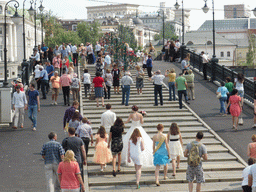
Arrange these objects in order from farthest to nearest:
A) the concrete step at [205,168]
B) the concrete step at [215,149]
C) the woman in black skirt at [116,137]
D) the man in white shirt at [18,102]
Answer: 1. the man in white shirt at [18,102]
2. the concrete step at [215,149]
3. the concrete step at [205,168]
4. the woman in black skirt at [116,137]

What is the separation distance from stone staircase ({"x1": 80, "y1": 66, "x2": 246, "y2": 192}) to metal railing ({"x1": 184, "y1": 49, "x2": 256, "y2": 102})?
381 centimetres

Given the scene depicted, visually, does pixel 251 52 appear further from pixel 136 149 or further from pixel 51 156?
pixel 51 156

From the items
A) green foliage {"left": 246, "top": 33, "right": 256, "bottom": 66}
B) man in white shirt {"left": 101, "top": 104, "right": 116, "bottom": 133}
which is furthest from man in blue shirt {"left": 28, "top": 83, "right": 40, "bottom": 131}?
green foliage {"left": 246, "top": 33, "right": 256, "bottom": 66}

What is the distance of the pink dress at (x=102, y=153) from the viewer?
14359 millimetres

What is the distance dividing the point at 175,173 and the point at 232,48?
416 ft

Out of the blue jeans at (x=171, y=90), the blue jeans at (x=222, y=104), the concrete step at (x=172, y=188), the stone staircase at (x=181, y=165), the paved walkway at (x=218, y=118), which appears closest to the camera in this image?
the concrete step at (x=172, y=188)

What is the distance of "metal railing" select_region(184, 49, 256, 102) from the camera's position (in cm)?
2411

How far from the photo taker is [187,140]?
18000 millimetres

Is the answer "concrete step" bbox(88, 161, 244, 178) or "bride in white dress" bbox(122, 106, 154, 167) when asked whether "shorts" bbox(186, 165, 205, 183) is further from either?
"bride in white dress" bbox(122, 106, 154, 167)

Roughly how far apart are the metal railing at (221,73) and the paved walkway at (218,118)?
689mm

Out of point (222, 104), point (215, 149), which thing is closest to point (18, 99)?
point (215, 149)

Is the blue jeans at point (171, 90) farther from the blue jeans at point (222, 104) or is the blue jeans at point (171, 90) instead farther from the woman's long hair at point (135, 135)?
the woman's long hair at point (135, 135)

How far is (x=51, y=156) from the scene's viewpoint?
1199cm

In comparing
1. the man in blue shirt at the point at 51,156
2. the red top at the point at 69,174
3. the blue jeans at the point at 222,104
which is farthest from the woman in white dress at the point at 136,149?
the blue jeans at the point at 222,104
